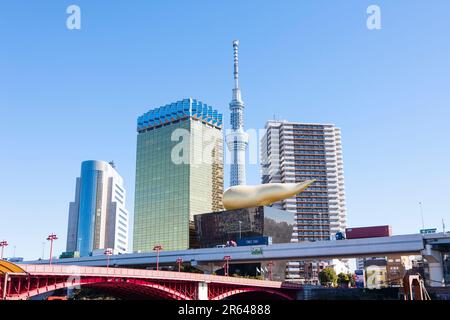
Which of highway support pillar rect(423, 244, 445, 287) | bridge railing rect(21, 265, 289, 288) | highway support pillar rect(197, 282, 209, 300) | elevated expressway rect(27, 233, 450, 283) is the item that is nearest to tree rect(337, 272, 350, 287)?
elevated expressway rect(27, 233, 450, 283)

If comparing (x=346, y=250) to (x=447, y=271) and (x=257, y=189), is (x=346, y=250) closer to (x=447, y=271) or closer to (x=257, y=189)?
(x=447, y=271)

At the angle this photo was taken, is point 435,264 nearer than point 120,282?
No

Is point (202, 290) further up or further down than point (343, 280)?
further down

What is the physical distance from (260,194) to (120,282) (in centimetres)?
8508

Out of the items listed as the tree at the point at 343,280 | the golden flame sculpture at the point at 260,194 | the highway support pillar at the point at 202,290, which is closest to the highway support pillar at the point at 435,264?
the tree at the point at 343,280

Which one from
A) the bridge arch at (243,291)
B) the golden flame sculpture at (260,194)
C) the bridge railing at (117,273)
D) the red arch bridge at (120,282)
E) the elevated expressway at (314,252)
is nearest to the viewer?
the red arch bridge at (120,282)

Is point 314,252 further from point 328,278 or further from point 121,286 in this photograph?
point 121,286

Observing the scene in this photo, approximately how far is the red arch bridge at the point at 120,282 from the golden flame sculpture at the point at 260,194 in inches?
2070

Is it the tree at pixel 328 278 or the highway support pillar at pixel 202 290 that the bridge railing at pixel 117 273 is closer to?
the highway support pillar at pixel 202 290

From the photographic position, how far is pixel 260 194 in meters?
138

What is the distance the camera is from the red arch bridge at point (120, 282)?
4409 cm

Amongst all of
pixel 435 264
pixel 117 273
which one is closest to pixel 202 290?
pixel 117 273

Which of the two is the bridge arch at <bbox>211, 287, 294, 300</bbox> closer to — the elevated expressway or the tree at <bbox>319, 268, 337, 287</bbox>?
the elevated expressway

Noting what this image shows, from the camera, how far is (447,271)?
10669 centimetres
